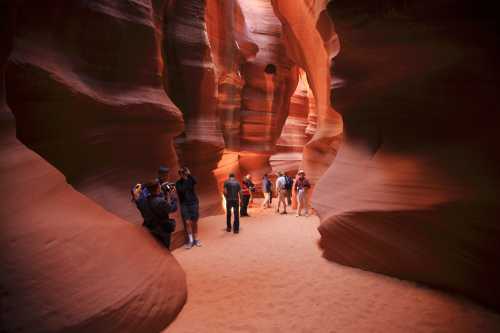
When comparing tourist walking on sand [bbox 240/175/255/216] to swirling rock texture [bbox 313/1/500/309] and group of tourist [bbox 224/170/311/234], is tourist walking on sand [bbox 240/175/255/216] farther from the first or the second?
swirling rock texture [bbox 313/1/500/309]

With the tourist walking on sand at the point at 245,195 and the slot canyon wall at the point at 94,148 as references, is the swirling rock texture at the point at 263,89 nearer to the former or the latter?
the slot canyon wall at the point at 94,148

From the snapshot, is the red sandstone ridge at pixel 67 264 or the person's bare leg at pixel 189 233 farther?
the person's bare leg at pixel 189 233

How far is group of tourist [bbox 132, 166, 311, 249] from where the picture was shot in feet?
14.4

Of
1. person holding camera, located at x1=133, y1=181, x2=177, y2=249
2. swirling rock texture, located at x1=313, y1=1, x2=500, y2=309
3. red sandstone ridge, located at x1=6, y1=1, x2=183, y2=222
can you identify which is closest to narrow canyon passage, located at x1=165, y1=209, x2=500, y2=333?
swirling rock texture, located at x1=313, y1=1, x2=500, y2=309

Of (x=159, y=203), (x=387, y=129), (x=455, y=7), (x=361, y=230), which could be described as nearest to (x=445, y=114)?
(x=387, y=129)

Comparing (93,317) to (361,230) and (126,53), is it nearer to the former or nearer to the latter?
(361,230)

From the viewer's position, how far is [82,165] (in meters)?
6.12

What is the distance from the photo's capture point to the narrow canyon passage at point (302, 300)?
3.58 meters

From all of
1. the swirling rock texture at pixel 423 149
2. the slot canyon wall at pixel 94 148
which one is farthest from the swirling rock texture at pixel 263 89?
the swirling rock texture at pixel 423 149

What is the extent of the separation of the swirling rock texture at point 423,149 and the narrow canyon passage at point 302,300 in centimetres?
42

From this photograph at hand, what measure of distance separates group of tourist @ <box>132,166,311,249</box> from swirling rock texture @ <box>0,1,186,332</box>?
26 centimetres

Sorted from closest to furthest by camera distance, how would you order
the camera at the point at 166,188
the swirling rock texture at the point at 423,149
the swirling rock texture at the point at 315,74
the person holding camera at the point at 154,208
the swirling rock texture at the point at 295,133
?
the swirling rock texture at the point at 423,149 < the person holding camera at the point at 154,208 < the camera at the point at 166,188 < the swirling rock texture at the point at 315,74 < the swirling rock texture at the point at 295,133

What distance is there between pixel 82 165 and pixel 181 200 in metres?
1.99

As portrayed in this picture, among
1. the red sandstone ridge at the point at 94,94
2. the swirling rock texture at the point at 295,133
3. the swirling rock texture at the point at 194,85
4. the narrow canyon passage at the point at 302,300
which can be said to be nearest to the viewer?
the narrow canyon passage at the point at 302,300
